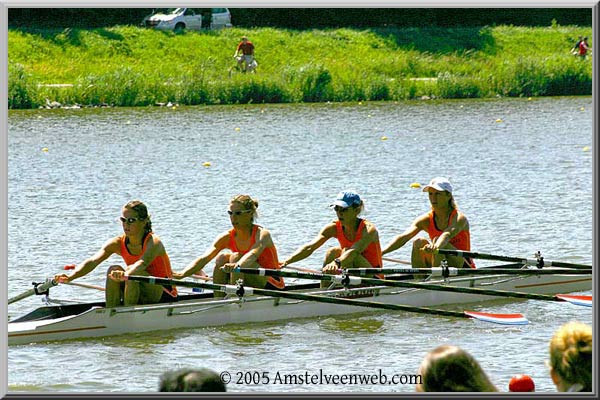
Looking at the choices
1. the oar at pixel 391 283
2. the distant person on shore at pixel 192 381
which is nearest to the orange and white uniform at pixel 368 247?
the oar at pixel 391 283

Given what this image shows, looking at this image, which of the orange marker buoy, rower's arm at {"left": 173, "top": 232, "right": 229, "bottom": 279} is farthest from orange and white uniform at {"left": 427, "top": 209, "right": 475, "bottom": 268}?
the orange marker buoy

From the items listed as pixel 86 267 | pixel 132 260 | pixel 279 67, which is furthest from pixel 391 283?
pixel 279 67

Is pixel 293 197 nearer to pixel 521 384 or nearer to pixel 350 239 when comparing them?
pixel 350 239

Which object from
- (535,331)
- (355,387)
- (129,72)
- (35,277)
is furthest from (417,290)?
(129,72)

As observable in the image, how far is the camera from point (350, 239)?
12.2 m

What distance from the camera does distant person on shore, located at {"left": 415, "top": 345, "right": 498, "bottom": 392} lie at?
5.29m

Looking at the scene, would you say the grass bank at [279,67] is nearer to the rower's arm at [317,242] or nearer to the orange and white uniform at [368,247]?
the rower's arm at [317,242]

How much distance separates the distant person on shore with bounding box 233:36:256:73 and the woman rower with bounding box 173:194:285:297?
79.2 ft

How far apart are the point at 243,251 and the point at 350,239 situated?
113cm

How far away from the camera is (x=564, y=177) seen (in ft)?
75.7

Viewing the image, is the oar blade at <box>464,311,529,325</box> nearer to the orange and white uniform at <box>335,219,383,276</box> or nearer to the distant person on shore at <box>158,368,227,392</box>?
the orange and white uniform at <box>335,219,383,276</box>

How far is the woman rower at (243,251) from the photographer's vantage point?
456 inches

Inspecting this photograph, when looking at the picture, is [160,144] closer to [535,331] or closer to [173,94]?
[173,94]

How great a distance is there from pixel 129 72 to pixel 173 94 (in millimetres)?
1290
